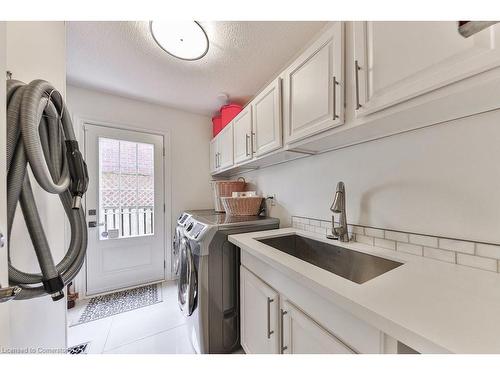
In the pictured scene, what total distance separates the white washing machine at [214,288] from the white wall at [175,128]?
1405 millimetres

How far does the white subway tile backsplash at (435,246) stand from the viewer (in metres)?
0.70

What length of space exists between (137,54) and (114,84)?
2.37 feet

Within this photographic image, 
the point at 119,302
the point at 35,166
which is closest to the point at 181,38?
the point at 35,166

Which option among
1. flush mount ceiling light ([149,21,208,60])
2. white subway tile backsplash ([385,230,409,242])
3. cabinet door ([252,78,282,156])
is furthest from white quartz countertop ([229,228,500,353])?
flush mount ceiling light ([149,21,208,60])

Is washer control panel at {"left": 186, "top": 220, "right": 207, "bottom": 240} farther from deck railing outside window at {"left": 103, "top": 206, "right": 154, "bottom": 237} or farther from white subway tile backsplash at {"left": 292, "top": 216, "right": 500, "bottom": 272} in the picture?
deck railing outside window at {"left": 103, "top": 206, "right": 154, "bottom": 237}

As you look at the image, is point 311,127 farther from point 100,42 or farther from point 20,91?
point 100,42

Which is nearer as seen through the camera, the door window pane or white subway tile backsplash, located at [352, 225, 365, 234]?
white subway tile backsplash, located at [352, 225, 365, 234]

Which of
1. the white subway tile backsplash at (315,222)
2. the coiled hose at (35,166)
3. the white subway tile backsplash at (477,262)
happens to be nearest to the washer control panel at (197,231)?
the coiled hose at (35,166)

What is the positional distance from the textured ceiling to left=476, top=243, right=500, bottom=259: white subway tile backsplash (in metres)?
1.57

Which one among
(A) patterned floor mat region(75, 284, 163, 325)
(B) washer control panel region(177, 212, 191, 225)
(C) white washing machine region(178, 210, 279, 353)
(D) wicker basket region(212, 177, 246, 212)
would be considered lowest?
(A) patterned floor mat region(75, 284, 163, 325)

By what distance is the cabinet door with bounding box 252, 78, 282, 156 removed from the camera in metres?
1.30

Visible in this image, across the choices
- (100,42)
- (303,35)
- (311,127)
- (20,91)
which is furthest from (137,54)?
(311,127)

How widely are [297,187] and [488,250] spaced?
1043 mm

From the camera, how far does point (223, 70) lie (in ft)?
5.88
